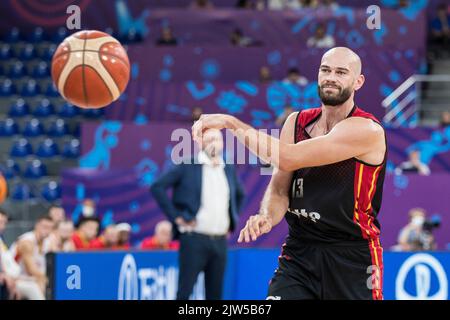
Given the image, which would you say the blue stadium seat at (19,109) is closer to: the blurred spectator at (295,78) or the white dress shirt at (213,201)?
the blurred spectator at (295,78)

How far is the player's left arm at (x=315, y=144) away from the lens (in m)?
5.26

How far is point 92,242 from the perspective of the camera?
37.4 feet

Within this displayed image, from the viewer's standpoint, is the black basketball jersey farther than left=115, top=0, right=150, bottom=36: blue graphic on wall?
No

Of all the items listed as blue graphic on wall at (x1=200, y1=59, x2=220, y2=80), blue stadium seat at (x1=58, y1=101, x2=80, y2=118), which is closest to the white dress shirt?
blue graphic on wall at (x1=200, y1=59, x2=220, y2=80)

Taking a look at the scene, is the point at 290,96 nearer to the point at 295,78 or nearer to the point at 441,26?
the point at 295,78

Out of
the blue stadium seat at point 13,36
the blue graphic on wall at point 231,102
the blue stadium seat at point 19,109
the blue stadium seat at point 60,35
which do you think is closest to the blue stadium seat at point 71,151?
the blue stadium seat at point 19,109

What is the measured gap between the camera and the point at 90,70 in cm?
722

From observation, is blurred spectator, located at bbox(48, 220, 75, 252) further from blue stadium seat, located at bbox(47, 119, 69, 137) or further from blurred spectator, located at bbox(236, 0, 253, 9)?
blurred spectator, located at bbox(236, 0, 253, 9)

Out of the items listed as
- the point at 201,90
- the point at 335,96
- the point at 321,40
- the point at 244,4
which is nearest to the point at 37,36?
the point at 244,4

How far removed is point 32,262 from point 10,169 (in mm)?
6427

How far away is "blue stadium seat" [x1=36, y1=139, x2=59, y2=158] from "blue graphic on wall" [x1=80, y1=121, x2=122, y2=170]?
6.45 ft

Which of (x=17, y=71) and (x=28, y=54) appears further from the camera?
(x=28, y=54)

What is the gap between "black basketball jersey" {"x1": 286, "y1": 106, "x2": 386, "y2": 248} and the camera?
5641 millimetres
